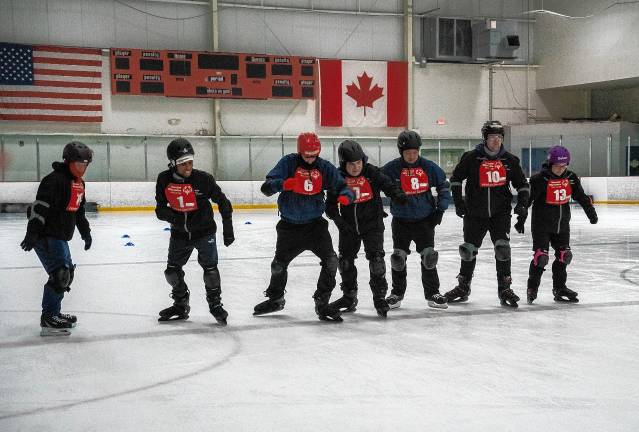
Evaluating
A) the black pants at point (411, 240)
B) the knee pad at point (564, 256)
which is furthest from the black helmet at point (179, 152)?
the knee pad at point (564, 256)

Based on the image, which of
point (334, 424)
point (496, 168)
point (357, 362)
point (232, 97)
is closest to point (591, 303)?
point (496, 168)

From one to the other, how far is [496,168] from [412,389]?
2774 mm

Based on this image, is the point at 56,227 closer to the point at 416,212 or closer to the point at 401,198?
the point at 401,198

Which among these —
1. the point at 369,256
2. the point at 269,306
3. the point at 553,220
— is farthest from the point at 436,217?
A: the point at 269,306

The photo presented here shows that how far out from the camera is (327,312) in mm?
5039

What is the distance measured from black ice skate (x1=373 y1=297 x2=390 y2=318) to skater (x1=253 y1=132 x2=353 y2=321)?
0.29m

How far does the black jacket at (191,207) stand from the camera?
4973 millimetres

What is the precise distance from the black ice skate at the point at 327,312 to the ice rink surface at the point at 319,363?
0.30ft

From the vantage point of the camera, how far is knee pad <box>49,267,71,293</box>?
15.5 ft

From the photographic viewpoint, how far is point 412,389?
3.33 metres

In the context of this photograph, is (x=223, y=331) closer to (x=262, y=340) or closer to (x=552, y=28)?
(x=262, y=340)

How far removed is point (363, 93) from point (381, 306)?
19.3 metres

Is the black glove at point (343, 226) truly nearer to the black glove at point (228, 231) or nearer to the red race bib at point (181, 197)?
the black glove at point (228, 231)

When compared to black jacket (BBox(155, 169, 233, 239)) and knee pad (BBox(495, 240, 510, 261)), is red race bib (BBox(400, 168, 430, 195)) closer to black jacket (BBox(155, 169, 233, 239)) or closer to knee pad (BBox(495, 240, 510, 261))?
knee pad (BBox(495, 240, 510, 261))
